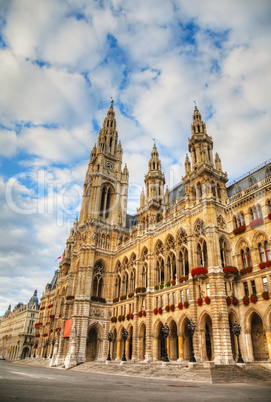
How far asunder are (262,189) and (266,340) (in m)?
16.8

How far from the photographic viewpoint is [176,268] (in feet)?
132

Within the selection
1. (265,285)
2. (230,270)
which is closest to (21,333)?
(230,270)

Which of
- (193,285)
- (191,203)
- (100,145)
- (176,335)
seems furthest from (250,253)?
(100,145)

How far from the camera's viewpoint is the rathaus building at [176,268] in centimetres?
3244

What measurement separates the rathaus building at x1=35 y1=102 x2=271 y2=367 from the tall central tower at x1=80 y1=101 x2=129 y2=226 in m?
0.31

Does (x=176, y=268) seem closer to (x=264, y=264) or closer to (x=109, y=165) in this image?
(x=264, y=264)

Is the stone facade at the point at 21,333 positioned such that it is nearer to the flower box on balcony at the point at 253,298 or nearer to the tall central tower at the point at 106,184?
the tall central tower at the point at 106,184

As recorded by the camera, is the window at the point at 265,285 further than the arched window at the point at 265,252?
No

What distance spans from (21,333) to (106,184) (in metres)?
73.8

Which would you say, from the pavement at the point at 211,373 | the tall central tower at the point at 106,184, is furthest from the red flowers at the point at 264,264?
the tall central tower at the point at 106,184

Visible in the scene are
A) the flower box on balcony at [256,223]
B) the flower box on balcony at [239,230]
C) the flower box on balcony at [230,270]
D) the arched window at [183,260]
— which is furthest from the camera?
the arched window at [183,260]

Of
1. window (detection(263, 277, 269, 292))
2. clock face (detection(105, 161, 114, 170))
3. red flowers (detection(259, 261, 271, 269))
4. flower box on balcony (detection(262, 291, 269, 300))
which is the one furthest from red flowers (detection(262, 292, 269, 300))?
clock face (detection(105, 161, 114, 170))

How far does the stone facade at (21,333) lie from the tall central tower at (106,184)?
66.9 metres

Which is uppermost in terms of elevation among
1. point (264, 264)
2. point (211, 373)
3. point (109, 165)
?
point (109, 165)
